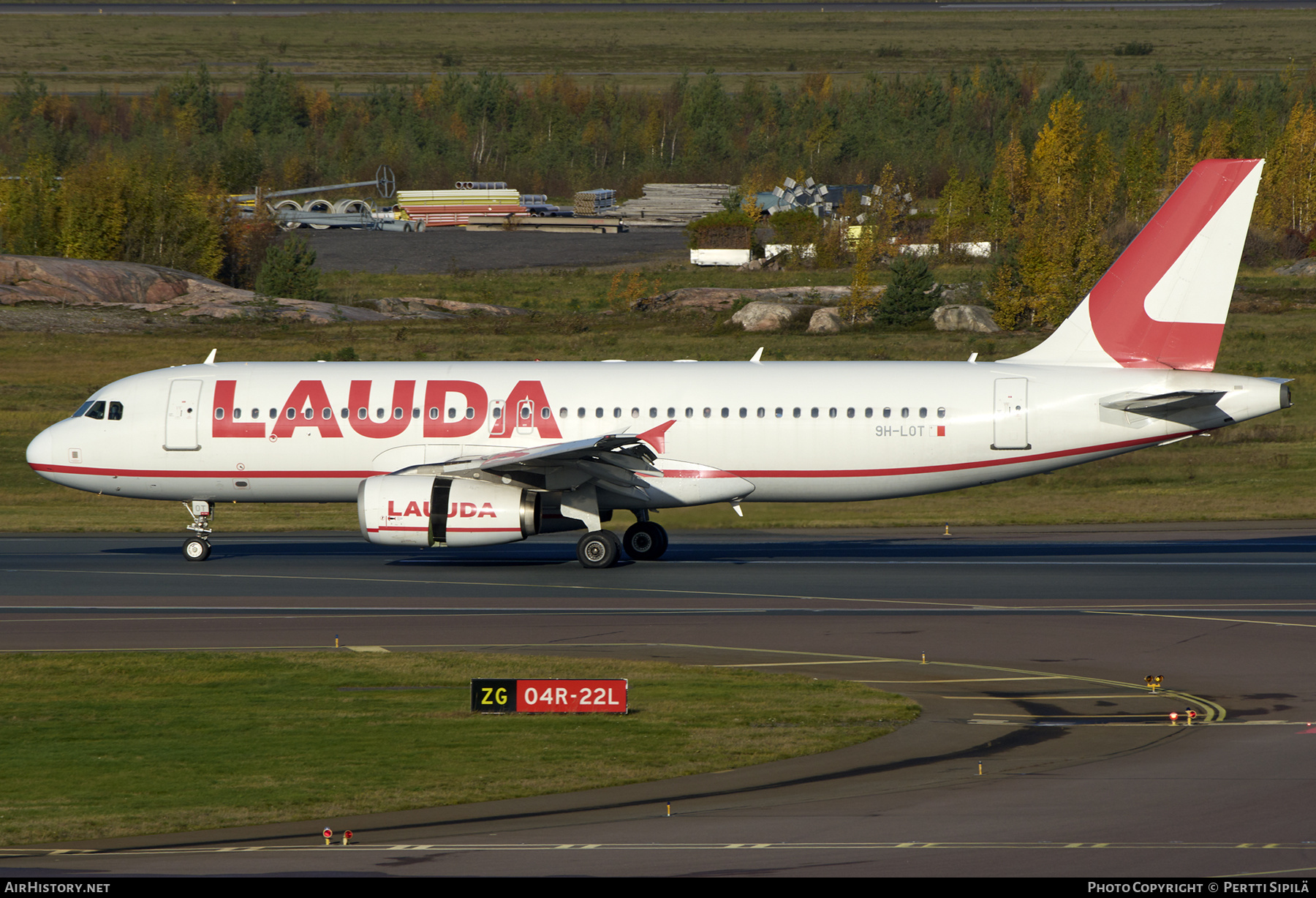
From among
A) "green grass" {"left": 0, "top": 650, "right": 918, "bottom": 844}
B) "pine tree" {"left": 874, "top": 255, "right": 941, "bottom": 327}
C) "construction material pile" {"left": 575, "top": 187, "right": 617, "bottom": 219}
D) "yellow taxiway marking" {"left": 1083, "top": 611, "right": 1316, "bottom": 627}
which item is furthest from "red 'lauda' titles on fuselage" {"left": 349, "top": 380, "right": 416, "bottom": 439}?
"construction material pile" {"left": 575, "top": 187, "right": 617, "bottom": 219}

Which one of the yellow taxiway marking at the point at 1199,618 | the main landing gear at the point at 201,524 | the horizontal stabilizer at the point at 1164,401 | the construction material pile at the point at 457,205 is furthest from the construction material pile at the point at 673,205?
the yellow taxiway marking at the point at 1199,618

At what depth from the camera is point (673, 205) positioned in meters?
156

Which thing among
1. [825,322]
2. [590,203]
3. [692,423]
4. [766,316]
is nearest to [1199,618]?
[692,423]

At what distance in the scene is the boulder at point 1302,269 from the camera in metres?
102

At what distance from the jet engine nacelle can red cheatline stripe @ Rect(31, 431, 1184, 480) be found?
7.82 feet

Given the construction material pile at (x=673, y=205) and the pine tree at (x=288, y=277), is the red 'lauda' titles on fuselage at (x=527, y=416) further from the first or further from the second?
the construction material pile at (x=673, y=205)

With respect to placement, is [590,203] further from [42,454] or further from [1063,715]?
[1063,715]

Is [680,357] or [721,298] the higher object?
[721,298]

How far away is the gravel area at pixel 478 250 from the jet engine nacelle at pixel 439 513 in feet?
287

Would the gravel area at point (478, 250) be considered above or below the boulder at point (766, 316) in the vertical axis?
above

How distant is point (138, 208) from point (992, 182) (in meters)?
71.7

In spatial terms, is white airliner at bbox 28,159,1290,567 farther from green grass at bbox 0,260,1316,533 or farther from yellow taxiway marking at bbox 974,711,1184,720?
yellow taxiway marking at bbox 974,711,1184,720

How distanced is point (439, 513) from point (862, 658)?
37.2 ft

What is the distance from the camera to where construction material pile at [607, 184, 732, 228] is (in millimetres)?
152250
